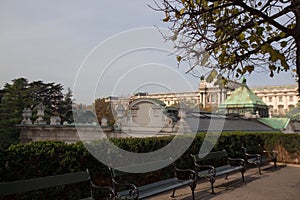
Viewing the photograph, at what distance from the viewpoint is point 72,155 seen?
231 inches

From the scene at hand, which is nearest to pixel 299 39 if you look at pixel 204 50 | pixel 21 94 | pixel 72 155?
pixel 204 50

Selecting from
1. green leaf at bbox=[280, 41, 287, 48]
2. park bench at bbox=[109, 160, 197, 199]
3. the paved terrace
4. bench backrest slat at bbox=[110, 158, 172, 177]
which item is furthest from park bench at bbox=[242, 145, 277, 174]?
green leaf at bbox=[280, 41, 287, 48]

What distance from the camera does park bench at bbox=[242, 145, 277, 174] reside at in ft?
35.7

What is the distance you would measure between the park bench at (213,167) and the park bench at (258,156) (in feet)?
2.87

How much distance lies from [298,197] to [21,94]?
97.8 feet

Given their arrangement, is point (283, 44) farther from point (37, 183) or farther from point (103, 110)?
point (103, 110)

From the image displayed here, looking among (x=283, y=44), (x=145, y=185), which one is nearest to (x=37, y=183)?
(x=145, y=185)

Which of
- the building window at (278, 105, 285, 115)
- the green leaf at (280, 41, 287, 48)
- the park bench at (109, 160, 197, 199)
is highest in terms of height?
the building window at (278, 105, 285, 115)

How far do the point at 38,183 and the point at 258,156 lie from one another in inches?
339

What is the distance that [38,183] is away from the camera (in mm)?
4637

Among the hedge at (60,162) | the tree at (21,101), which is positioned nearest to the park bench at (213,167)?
the hedge at (60,162)

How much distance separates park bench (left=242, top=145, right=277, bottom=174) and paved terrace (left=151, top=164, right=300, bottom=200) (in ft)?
1.29

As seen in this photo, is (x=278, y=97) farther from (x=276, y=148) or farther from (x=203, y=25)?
(x=203, y=25)

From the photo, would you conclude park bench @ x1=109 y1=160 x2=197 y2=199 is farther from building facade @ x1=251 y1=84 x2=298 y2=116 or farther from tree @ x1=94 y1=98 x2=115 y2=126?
building facade @ x1=251 y1=84 x2=298 y2=116
